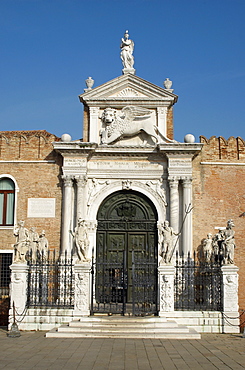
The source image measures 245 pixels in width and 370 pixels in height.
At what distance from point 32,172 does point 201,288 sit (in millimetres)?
7767

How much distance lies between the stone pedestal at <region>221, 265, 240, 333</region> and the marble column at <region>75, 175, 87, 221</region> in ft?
18.6

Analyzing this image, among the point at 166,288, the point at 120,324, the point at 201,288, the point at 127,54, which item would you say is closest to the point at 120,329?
the point at 120,324

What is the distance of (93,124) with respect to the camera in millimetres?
18406

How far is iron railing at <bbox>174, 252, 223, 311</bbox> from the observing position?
47.7ft

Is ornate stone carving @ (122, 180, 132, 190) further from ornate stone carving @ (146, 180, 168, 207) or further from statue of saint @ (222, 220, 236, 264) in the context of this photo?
statue of saint @ (222, 220, 236, 264)

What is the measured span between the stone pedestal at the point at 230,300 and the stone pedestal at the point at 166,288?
5.25 ft

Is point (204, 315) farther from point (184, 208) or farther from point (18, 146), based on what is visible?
point (18, 146)

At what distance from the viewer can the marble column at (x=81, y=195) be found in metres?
17.5

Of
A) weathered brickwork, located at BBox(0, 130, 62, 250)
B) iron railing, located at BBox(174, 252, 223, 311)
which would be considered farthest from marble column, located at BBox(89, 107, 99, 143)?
iron railing, located at BBox(174, 252, 223, 311)

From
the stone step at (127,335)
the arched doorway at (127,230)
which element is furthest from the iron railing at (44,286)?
the arched doorway at (127,230)

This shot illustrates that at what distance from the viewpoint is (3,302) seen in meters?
17.2

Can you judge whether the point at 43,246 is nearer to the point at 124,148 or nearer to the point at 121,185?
the point at 121,185

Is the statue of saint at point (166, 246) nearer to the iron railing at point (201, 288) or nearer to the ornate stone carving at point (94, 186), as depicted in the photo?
the iron railing at point (201, 288)

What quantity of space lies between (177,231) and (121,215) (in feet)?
7.36
